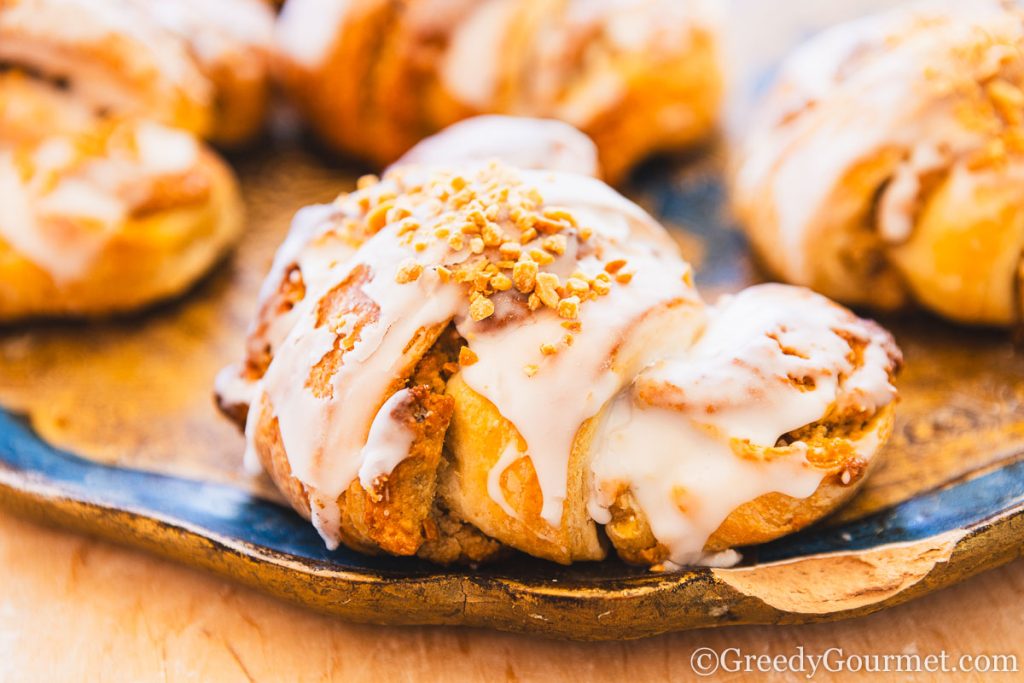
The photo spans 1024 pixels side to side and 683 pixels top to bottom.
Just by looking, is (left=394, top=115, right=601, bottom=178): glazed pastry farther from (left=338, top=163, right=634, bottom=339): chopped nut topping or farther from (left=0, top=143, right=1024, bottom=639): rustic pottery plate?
(left=0, top=143, right=1024, bottom=639): rustic pottery plate

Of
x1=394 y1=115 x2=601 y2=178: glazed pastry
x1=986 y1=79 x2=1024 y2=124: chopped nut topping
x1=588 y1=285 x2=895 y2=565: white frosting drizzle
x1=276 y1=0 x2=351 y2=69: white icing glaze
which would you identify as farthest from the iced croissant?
x1=986 y1=79 x2=1024 y2=124: chopped nut topping

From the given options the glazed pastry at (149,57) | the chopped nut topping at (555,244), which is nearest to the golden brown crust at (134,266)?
the glazed pastry at (149,57)

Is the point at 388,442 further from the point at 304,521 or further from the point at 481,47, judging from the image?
the point at 481,47

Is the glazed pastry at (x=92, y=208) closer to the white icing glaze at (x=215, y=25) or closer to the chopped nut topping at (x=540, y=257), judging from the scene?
the white icing glaze at (x=215, y=25)

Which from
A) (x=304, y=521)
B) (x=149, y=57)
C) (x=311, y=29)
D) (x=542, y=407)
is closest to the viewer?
(x=542, y=407)

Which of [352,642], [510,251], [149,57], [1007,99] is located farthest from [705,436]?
[149,57]
